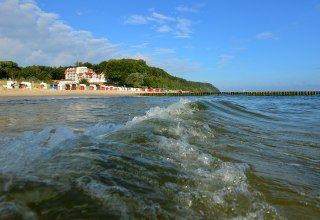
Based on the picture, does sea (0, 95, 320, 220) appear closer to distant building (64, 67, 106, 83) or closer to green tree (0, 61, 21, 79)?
green tree (0, 61, 21, 79)

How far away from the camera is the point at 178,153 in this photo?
14.5ft

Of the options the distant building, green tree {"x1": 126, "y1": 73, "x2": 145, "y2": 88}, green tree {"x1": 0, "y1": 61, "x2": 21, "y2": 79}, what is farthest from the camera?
the distant building

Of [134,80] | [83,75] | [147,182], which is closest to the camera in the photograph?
[147,182]

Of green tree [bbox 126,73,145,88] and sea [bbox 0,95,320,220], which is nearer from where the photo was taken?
sea [bbox 0,95,320,220]

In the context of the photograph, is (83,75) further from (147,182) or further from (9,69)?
(147,182)

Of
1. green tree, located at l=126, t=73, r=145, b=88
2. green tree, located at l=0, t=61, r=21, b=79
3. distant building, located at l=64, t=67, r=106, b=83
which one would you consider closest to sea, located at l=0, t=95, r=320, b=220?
green tree, located at l=0, t=61, r=21, b=79

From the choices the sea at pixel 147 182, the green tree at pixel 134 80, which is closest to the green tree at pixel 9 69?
the green tree at pixel 134 80

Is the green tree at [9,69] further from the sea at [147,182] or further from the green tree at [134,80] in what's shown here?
the sea at [147,182]

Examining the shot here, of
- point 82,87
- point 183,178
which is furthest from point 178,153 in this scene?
point 82,87

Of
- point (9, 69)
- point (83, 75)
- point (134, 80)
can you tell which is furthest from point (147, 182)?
point (83, 75)

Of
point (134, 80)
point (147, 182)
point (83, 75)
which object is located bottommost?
point (147, 182)

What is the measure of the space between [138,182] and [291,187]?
1912mm

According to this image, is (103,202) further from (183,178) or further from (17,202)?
(183,178)

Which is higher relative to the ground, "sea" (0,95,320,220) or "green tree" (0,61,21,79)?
"green tree" (0,61,21,79)
